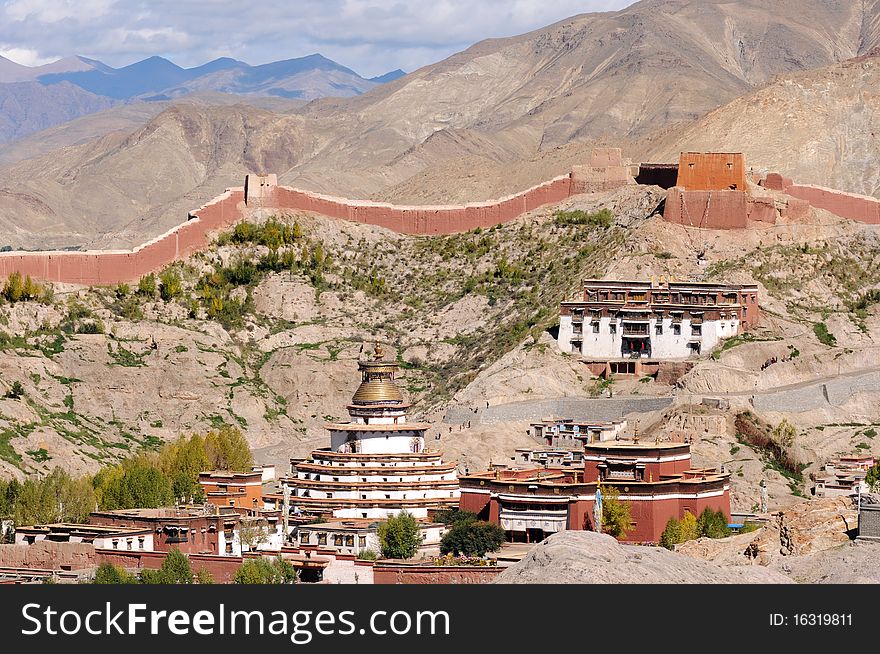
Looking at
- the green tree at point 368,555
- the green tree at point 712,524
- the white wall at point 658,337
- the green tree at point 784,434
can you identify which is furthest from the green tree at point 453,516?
the white wall at point 658,337

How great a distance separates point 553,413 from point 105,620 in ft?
164

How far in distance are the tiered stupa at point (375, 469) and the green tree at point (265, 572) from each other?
38.7 ft

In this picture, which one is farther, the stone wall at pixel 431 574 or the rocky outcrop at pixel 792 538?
the stone wall at pixel 431 574

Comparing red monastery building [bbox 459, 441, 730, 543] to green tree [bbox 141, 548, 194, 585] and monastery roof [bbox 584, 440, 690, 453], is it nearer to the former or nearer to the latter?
monastery roof [bbox 584, 440, 690, 453]

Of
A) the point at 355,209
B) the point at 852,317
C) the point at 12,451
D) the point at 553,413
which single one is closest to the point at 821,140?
the point at 355,209

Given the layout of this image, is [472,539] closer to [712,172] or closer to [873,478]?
[873,478]

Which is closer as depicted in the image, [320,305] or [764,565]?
[764,565]

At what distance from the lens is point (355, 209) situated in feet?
421

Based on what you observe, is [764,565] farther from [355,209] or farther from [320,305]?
[355,209]

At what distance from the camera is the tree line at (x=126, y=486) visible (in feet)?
271

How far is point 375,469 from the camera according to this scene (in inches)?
3233

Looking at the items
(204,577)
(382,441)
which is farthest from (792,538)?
(382,441)

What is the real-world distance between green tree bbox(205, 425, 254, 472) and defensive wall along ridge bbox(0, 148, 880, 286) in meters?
19.8

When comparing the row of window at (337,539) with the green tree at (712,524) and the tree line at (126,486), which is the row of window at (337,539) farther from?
the green tree at (712,524)
